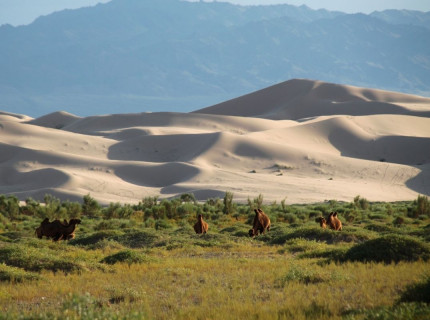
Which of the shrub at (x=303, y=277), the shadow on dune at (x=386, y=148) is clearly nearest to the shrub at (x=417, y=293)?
the shrub at (x=303, y=277)

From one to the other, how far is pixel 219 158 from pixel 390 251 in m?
46.9

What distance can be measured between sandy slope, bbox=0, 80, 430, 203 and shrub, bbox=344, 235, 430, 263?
27.5 meters

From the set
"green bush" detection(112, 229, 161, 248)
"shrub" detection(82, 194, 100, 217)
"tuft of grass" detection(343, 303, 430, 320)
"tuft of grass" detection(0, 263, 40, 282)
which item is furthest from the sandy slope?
"tuft of grass" detection(343, 303, 430, 320)

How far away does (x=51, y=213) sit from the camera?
79.7 feet

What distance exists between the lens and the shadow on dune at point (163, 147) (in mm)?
59469

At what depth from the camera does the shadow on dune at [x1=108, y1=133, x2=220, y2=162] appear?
5947 centimetres

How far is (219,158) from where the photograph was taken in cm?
5709

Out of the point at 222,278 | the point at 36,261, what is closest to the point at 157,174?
the point at 36,261

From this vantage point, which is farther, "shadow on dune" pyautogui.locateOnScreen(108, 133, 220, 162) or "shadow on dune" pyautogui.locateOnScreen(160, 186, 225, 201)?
"shadow on dune" pyautogui.locateOnScreen(108, 133, 220, 162)

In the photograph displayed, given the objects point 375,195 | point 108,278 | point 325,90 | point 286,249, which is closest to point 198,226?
point 286,249

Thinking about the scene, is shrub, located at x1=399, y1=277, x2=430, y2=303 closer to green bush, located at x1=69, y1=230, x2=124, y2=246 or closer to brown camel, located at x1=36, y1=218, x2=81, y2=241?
brown camel, located at x1=36, y1=218, x2=81, y2=241

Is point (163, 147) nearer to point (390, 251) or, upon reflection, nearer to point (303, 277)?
point (390, 251)

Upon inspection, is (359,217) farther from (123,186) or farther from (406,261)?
(123,186)

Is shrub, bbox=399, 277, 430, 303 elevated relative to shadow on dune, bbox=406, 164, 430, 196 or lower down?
lower down
